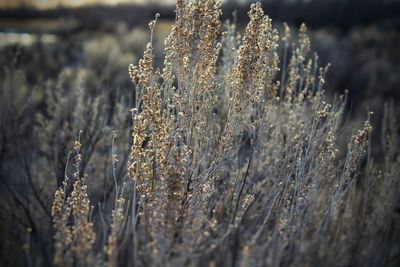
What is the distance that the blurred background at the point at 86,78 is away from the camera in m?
4.80

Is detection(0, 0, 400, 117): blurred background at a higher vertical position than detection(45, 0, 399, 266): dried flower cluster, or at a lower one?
higher

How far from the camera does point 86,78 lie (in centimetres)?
1297

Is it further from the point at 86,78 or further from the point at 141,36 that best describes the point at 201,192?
the point at 141,36

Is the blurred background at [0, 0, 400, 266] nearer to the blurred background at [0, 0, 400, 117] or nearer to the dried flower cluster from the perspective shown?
the blurred background at [0, 0, 400, 117]

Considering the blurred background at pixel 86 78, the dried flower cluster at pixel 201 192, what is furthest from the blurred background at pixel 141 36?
the dried flower cluster at pixel 201 192

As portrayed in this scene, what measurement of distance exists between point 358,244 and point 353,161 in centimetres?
65

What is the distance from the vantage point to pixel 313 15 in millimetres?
29500

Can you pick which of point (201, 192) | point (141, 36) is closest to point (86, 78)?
point (141, 36)

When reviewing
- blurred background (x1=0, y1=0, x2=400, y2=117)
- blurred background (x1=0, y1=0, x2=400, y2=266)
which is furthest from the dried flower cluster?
blurred background (x1=0, y1=0, x2=400, y2=117)

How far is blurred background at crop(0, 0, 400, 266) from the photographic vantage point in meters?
4.80

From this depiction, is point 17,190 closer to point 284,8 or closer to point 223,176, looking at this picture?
point 223,176

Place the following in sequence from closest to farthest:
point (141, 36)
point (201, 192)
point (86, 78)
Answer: point (201, 192) < point (86, 78) < point (141, 36)

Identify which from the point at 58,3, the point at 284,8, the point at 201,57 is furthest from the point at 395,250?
the point at 58,3

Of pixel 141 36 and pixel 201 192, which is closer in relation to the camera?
pixel 201 192
